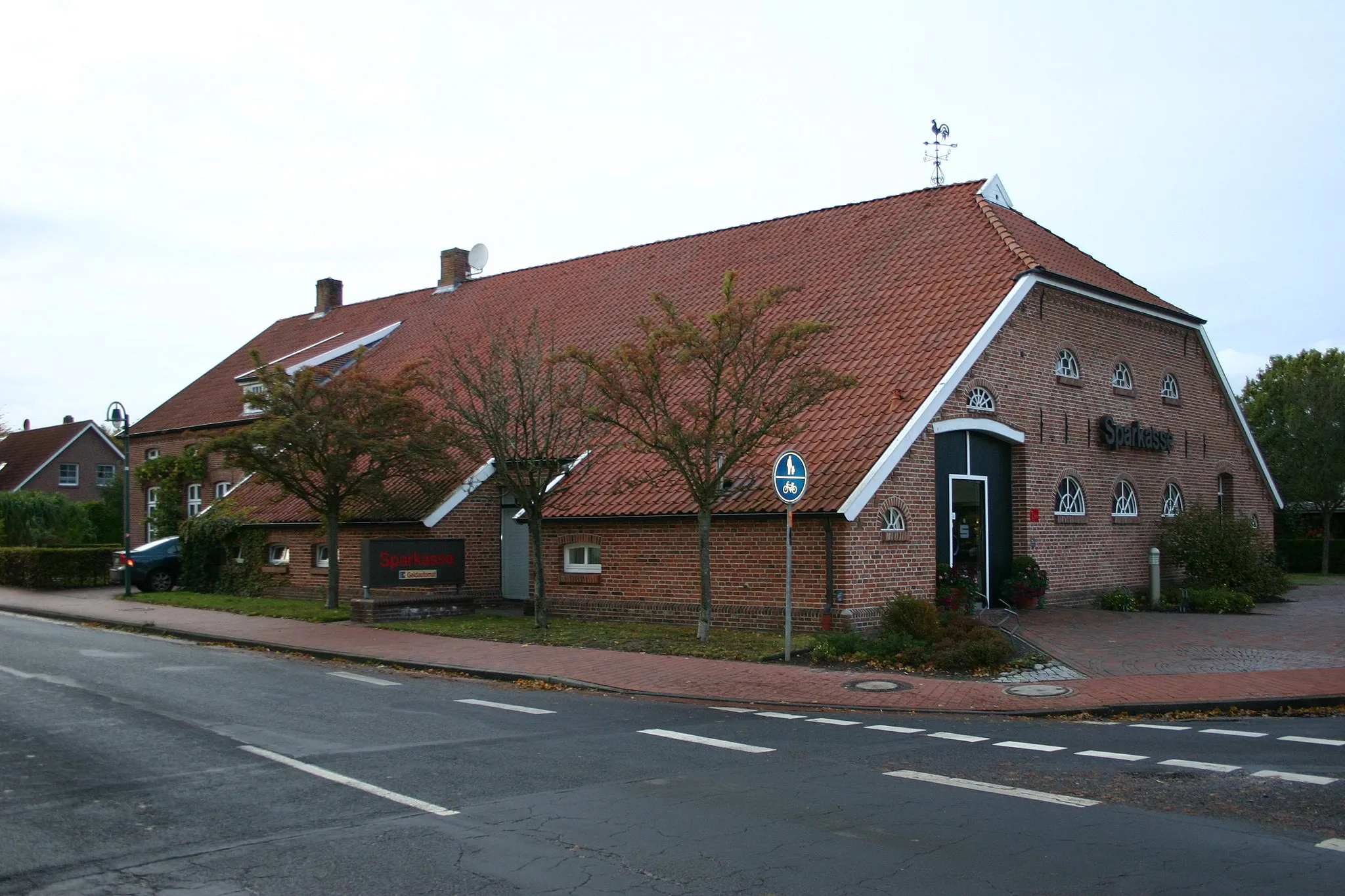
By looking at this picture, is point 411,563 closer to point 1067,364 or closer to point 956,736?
point 1067,364

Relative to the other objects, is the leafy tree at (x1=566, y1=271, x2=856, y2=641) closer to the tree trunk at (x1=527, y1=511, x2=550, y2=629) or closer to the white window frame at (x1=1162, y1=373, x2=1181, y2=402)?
the tree trunk at (x1=527, y1=511, x2=550, y2=629)

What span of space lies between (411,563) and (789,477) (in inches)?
366

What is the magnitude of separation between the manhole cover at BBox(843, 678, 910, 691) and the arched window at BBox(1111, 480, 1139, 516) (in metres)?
11.1

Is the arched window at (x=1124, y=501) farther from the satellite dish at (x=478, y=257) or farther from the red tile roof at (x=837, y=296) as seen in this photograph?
the satellite dish at (x=478, y=257)

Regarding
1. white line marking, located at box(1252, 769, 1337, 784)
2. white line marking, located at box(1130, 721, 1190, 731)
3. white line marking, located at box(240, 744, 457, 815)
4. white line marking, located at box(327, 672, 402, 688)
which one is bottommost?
white line marking, located at box(327, 672, 402, 688)

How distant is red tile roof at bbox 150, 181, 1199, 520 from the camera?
17.9 m

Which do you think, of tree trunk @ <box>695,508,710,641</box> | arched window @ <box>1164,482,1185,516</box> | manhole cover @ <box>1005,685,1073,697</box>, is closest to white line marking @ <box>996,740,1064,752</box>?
manhole cover @ <box>1005,685,1073,697</box>

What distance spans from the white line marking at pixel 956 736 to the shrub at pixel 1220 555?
14185 millimetres

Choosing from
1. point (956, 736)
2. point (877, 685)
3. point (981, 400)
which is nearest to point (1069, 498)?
point (981, 400)

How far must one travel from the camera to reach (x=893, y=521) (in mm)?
17469

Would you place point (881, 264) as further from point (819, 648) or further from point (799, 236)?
point (819, 648)

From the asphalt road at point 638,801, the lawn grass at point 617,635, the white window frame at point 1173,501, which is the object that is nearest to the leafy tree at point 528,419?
the lawn grass at point 617,635

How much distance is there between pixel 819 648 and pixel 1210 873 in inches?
355

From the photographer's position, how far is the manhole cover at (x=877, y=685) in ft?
41.4
